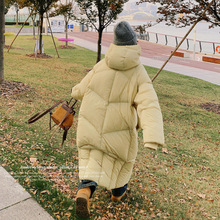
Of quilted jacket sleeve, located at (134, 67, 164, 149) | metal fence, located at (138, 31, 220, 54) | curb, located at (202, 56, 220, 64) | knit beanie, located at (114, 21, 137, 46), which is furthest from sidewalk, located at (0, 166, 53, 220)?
metal fence, located at (138, 31, 220, 54)

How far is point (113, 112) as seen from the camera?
2.75 meters

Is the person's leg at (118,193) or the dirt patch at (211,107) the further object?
the dirt patch at (211,107)

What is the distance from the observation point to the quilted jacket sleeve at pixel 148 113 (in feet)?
8.32

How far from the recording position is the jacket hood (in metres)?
2.66

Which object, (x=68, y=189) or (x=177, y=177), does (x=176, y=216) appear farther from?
(x=68, y=189)

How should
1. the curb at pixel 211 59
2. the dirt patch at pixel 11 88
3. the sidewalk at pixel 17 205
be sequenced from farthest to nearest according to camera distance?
1. the curb at pixel 211 59
2. the dirt patch at pixel 11 88
3. the sidewalk at pixel 17 205

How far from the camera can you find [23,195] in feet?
10.6

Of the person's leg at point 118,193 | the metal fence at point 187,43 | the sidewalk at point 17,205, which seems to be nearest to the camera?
the sidewalk at point 17,205

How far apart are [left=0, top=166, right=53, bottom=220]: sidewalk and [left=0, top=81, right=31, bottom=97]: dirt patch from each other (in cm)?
404

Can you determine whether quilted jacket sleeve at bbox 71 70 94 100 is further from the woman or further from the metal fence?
the metal fence

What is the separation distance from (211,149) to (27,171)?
3.69 meters

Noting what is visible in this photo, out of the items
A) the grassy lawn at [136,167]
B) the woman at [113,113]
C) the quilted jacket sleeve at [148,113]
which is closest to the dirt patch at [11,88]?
the grassy lawn at [136,167]

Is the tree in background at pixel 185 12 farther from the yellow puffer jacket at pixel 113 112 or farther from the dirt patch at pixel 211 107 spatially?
the yellow puffer jacket at pixel 113 112

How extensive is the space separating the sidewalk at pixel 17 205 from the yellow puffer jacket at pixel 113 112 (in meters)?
0.65
